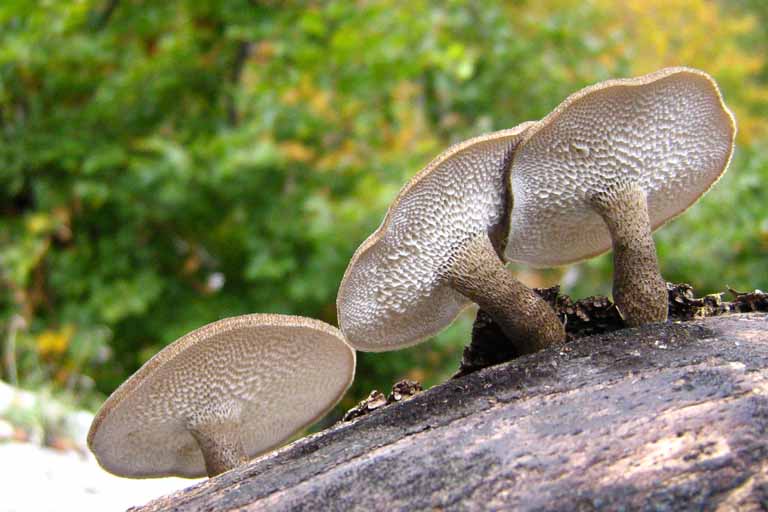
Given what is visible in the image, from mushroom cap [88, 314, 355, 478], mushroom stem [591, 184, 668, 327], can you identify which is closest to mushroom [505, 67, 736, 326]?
mushroom stem [591, 184, 668, 327]

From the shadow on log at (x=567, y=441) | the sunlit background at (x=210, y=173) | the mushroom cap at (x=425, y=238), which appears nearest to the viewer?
the shadow on log at (x=567, y=441)

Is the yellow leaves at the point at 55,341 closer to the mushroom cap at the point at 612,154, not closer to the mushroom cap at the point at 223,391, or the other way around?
the mushroom cap at the point at 223,391

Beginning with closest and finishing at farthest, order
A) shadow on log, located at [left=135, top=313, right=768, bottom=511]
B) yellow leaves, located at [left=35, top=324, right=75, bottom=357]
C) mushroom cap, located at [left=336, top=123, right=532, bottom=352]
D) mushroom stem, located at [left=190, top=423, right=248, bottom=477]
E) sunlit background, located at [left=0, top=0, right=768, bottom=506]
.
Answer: shadow on log, located at [left=135, top=313, right=768, bottom=511], mushroom cap, located at [left=336, top=123, right=532, bottom=352], mushroom stem, located at [left=190, top=423, right=248, bottom=477], sunlit background, located at [left=0, top=0, right=768, bottom=506], yellow leaves, located at [left=35, top=324, right=75, bottom=357]

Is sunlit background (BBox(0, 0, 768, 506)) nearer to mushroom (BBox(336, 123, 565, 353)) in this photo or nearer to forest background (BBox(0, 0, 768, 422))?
forest background (BBox(0, 0, 768, 422))

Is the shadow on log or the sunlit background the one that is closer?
the shadow on log

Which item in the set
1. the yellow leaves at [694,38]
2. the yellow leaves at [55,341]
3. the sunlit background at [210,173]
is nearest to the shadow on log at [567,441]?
the sunlit background at [210,173]

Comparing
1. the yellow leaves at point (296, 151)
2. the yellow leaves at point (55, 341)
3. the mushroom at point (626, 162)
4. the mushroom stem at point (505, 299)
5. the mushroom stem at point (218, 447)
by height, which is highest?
the mushroom at point (626, 162)

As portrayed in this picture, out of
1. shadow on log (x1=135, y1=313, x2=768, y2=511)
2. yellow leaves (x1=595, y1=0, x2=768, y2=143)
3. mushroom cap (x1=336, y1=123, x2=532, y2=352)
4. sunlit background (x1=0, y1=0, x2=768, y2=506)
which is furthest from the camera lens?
yellow leaves (x1=595, y1=0, x2=768, y2=143)
